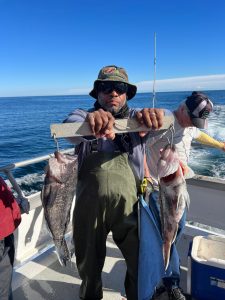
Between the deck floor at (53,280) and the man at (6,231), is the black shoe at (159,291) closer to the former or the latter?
the deck floor at (53,280)

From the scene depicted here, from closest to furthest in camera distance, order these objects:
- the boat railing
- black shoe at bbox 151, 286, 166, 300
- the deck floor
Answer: black shoe at bbox 151, 286, 166, 300 < the deck floor < the boat railing

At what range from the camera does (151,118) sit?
6.43ft

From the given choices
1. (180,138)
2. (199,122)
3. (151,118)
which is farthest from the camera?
(180,138)

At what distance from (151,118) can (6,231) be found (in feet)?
4.27

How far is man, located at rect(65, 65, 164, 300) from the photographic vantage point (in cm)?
225

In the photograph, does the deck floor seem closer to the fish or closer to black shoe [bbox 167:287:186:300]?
black shoe [bbox 167:287:186:300]

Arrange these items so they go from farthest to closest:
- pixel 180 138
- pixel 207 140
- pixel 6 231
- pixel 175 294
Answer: pixel 207 140 → pixel 180 138 → pixel 175 294 → pixel 6 231

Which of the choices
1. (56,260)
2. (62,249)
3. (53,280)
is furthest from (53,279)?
(62,249)

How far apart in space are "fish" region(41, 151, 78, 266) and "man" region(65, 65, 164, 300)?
24 centimetres

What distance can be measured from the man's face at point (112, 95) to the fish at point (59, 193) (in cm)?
58

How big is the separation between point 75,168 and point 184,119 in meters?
1.11

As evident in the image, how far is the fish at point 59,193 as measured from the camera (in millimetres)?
1916

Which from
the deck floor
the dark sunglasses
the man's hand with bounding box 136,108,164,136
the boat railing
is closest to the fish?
the man's hand with bounding box 136,108,164,136

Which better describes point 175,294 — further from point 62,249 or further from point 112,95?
point 112,95
